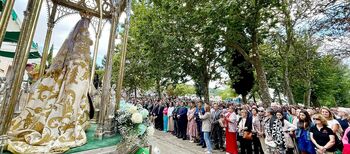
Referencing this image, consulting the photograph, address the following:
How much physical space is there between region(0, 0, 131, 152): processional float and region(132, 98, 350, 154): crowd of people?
96cm

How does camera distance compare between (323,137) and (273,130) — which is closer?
(323,137)

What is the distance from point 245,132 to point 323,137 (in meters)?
2.52

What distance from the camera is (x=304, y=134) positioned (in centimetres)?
535

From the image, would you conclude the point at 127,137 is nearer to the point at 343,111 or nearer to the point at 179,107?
the point at 343,111

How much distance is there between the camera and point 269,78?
24.4 metres

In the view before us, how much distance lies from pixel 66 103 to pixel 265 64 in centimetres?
2015

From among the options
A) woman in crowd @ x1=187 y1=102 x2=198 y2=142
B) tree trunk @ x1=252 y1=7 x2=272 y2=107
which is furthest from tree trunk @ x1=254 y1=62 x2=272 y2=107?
woman in crowd @ x1=187 y1=102 x2=198 y2=142

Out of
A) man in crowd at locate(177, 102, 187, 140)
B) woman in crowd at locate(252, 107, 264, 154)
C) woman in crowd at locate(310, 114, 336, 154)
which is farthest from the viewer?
man in crowd at locate(177, 102, 187, 140)

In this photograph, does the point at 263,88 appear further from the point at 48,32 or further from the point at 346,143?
the point at 48,32

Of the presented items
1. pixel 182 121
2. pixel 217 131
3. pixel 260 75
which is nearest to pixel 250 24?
pixel 260 75

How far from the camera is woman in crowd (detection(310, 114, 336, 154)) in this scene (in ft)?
14.3

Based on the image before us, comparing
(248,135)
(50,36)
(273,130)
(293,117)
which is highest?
(50,36)

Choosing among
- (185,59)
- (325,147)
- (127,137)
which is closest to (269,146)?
(325,147)

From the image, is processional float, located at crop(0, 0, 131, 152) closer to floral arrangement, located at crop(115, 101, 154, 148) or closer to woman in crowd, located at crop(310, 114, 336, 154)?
floral arrangement, located at crop(115, 101, 154, 148)
